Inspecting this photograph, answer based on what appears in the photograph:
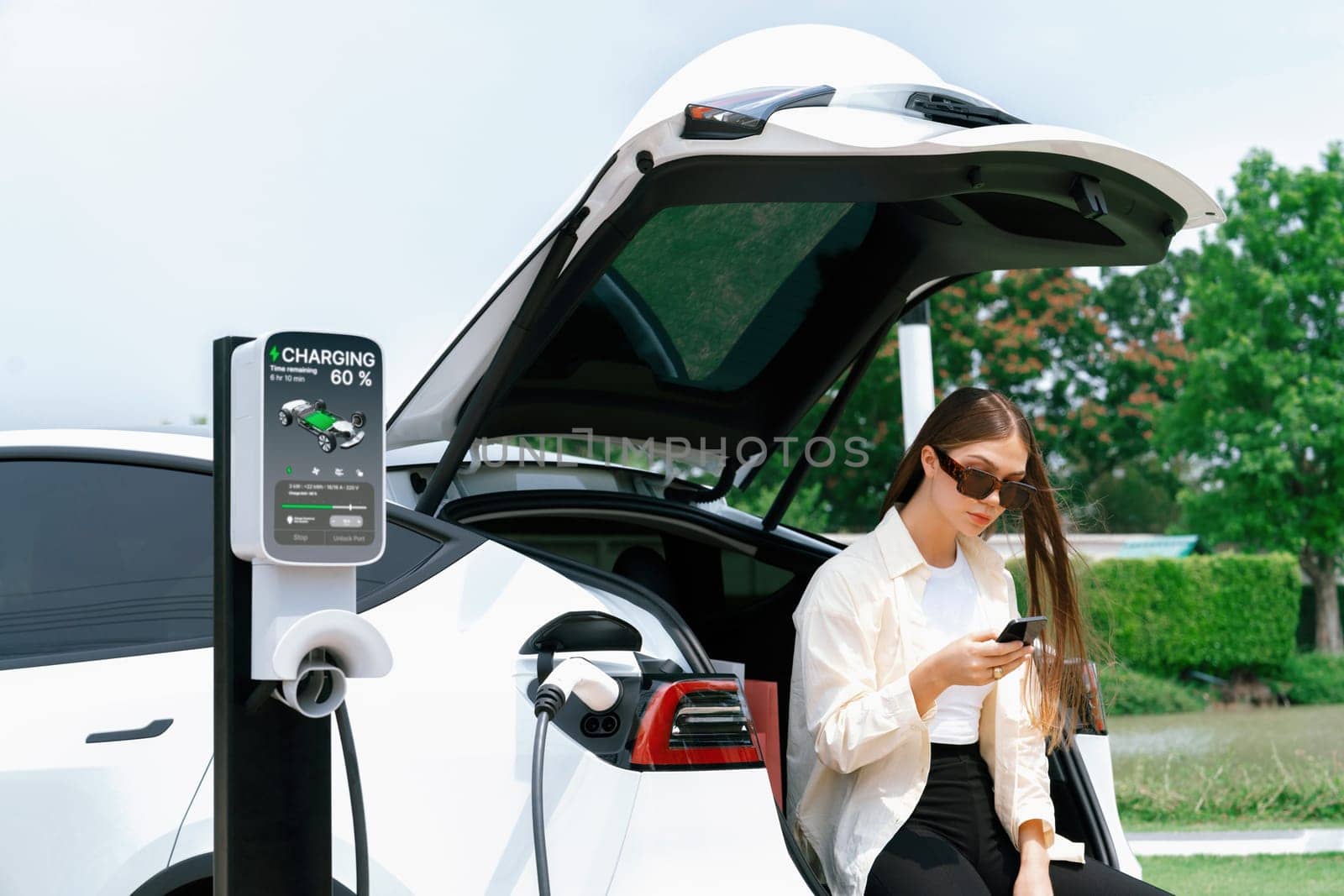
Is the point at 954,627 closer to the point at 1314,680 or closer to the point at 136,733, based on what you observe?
the point at 136,733

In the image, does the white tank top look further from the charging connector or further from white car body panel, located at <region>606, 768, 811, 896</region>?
the charging connector

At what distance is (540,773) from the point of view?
7.23 ft

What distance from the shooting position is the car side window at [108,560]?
8.54 ft

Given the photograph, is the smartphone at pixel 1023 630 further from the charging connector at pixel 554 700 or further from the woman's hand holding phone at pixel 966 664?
the charging connector at pixel 554 700

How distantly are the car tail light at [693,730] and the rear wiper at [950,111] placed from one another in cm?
118

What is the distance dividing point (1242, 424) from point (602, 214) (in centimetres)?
2523

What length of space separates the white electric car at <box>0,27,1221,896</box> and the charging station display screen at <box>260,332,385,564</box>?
1.90ft

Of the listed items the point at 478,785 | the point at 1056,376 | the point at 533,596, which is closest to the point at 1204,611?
the point at 1056,376

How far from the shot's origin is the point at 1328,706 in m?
19.1

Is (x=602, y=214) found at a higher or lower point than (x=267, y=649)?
higher

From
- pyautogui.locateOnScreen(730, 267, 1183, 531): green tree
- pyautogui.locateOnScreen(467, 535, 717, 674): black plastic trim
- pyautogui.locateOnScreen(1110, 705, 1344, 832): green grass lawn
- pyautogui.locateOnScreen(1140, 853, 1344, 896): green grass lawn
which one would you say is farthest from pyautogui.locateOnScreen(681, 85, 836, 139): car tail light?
pyautogui.locateOnScreen(730, 267, 1183, 531): green tree

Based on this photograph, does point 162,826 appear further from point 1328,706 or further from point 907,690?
point 1328,706

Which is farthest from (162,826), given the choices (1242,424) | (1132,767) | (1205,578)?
(1242,424)

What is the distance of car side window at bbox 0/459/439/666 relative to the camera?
8.54 feet
